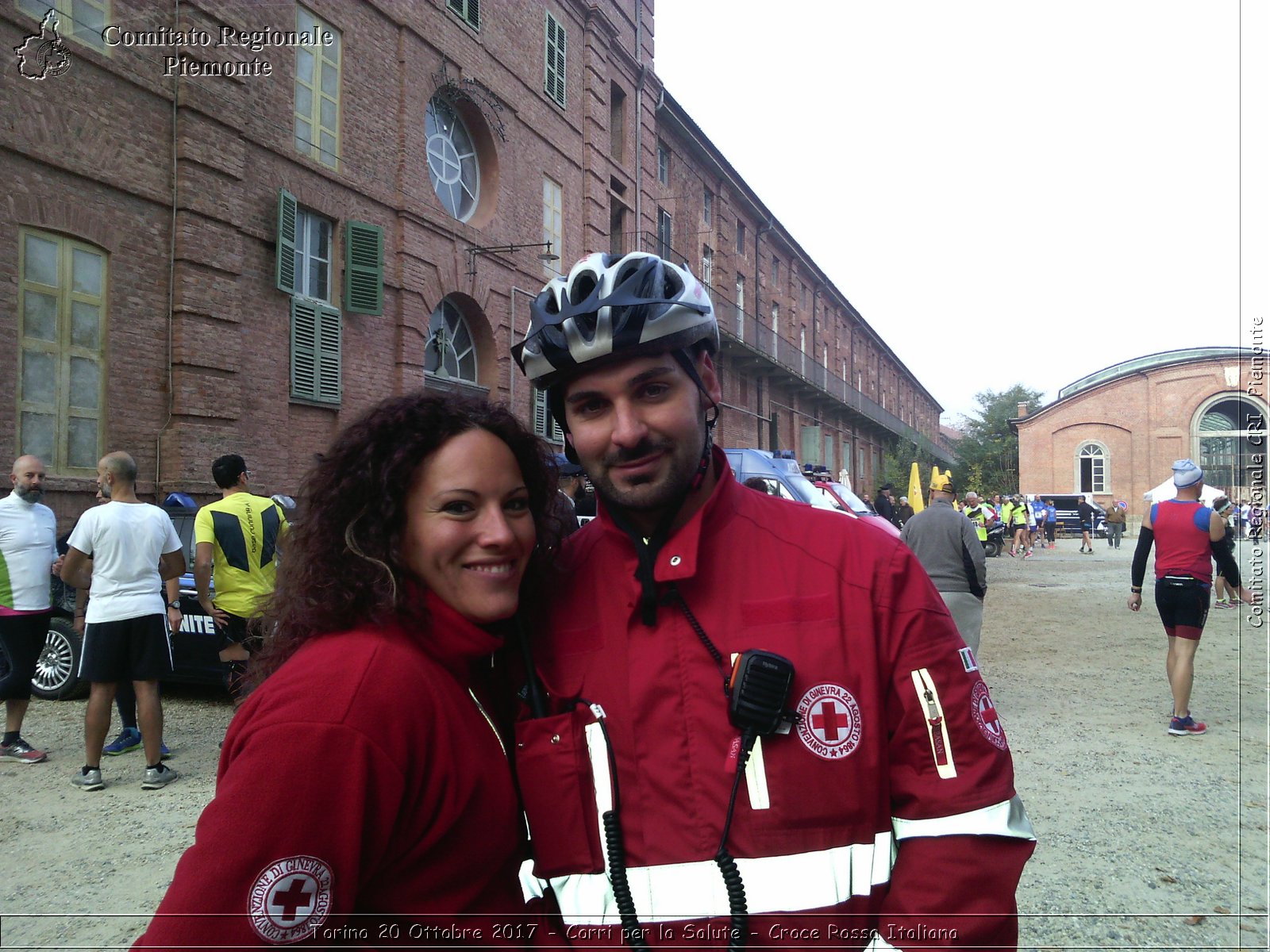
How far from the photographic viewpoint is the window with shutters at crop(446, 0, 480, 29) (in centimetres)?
1683

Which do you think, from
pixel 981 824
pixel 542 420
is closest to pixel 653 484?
pixel 981 824

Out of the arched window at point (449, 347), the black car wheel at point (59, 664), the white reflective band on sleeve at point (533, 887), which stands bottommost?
the black car wheel at point (59, 664)

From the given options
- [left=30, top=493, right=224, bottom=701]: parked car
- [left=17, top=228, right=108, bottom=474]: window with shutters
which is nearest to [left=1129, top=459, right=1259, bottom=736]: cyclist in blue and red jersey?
[left=30, top=493, right=224, bottom=701]: parked car

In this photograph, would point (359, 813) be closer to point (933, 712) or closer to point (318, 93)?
point (933, 712)

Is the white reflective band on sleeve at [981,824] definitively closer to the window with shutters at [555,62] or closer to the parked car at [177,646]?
the parked car at [177,646]

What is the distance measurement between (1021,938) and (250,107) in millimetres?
13163

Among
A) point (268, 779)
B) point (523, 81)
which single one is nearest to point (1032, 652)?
point (268, 779)

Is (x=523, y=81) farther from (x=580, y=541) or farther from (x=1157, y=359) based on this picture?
(x=1157, y=359)

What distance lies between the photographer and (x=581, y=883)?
1.69m

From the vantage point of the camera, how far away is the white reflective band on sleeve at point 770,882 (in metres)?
1.57

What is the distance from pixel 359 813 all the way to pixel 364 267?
1443 centimetres

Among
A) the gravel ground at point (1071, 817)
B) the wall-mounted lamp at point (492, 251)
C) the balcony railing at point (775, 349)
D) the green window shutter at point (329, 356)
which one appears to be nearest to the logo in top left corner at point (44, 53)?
the green window shutter at point (329, 356)

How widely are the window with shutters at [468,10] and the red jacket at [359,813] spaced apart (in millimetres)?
17525

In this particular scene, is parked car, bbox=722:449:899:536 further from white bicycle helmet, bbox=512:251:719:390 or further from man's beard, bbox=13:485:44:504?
white bicycle helmet, bbox=512:251:719:390
